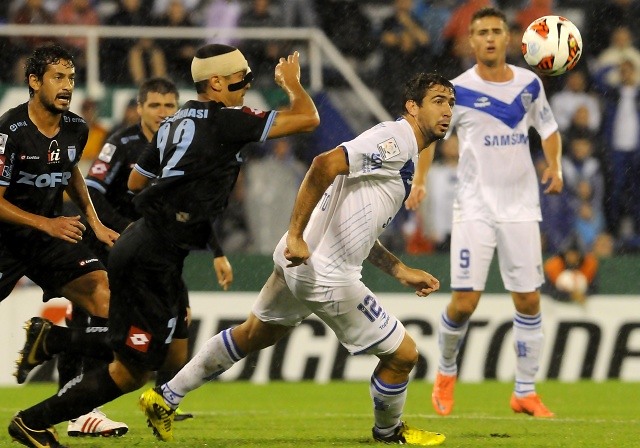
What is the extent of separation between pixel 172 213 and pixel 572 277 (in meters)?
6.95

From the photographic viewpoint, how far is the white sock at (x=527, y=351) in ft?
32.4

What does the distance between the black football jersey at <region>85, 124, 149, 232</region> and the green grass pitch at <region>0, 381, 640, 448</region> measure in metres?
1.48

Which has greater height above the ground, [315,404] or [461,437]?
[461,437]

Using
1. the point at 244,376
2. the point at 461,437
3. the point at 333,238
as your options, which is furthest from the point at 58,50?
the point at 244,376

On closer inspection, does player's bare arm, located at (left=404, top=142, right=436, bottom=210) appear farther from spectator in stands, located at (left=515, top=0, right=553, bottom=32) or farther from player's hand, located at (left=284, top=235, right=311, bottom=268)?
spectator in stands, located at (left=515, top=0, right=553, bottom=32)

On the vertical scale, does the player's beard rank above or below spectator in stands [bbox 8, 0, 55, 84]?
above

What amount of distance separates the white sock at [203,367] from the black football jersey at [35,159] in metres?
1.30

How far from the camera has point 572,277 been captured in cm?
1332

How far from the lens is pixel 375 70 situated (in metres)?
15.8

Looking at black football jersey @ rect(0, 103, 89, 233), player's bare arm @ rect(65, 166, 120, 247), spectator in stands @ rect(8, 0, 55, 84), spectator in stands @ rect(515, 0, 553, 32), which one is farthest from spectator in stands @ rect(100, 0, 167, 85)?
black football jersey @ rect(0, 103, 89, 233)

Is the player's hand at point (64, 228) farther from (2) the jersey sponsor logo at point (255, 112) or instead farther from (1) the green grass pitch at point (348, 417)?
(1) the green grass pitch at point (348, 417)

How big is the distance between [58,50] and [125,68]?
7.34 meters

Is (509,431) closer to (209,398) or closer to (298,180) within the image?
(209,398)

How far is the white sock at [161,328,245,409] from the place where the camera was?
7.79m
